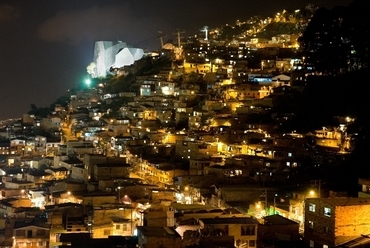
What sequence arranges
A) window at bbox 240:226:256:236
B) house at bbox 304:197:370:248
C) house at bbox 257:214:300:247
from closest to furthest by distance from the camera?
house at bbox 304:197:370:248 < window at bbox 240:226:256:236 < house at bbox 257:214:300:247

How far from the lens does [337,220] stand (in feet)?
37.3

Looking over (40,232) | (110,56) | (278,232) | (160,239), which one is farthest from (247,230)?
(110,56)

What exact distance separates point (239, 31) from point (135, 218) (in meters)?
38.9

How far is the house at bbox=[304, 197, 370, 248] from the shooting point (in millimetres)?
11406

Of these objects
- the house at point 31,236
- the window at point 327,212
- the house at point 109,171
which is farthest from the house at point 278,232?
the house at point 109,171

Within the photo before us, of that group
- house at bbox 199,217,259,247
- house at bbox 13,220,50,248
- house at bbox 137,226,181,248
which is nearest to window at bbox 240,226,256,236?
house at bbox 199,217,259,247

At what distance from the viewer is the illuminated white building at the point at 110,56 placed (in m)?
45.8

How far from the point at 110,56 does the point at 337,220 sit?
3855 cm

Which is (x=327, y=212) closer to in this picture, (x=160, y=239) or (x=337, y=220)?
(x=337, y=220)

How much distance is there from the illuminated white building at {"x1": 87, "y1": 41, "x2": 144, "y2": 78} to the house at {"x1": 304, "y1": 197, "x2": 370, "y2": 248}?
3466 centimetres

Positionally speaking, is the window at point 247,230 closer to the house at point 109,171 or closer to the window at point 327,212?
the window at point 327,212

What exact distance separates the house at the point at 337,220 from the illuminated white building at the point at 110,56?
114 ft

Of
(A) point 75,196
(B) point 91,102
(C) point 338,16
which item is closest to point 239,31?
(B) point 91,102

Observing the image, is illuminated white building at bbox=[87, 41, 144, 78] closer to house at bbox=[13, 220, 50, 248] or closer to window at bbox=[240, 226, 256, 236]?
house at bbox=[13, 220, 50, 248]
